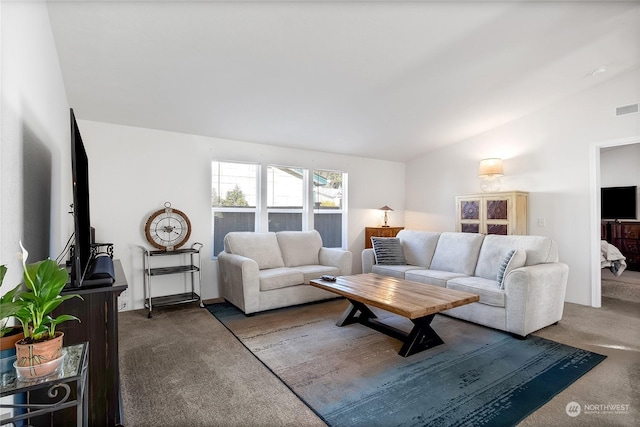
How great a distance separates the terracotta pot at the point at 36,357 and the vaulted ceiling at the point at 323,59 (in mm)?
2169

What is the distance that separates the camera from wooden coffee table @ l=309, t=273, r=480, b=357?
2.53m

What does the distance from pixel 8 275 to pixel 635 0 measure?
4.68m

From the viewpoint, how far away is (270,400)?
2027 millimetres

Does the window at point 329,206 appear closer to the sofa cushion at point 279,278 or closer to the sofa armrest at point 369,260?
the sofa armrest at point 369,260

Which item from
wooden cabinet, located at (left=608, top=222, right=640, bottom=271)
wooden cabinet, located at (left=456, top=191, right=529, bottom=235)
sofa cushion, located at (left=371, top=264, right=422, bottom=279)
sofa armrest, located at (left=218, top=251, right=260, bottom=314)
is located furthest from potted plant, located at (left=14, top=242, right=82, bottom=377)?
wooden cabinet, located at (left=608, top=222, right=640, bottom=271)

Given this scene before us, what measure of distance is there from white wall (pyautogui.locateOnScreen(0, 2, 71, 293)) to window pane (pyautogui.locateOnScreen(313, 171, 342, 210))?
11.4 ft

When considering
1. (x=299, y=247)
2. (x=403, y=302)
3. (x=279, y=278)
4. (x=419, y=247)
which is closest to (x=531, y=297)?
(x=403, y=302)

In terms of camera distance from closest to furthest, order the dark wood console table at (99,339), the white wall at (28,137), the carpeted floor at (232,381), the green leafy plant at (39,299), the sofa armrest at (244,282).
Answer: the green leafy plant at (39,299) < the white wall at (28,137) < the dark wood console table at (99,339) < the carpeted floor at (232,381) < the sofa armrest at (244,282)

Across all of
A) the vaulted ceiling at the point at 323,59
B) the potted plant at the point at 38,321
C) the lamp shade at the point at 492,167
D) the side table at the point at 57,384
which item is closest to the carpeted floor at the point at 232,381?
the side table at the point at 57,384

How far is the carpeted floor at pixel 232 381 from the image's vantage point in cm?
186

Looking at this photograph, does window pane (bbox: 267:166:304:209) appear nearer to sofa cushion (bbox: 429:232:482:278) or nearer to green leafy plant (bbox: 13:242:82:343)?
sofa cushion (bbox: 429:232:482:278)

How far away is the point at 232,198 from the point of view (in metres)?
4.62

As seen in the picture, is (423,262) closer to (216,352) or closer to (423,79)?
(423,79)

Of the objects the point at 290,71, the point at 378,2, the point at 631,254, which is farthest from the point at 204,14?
the point at 631,254
